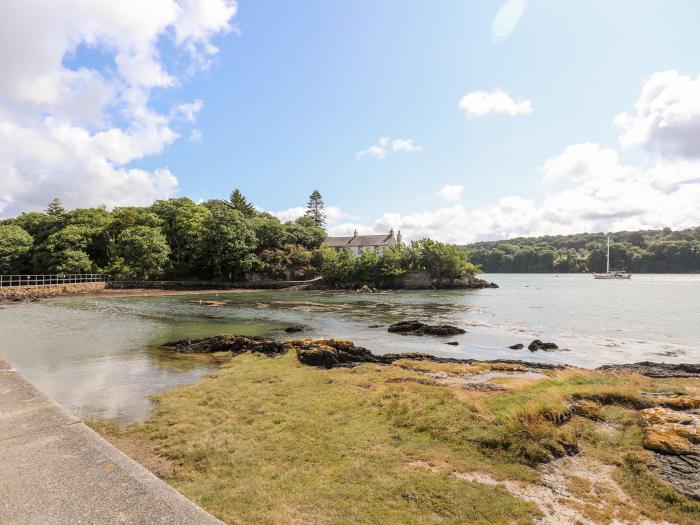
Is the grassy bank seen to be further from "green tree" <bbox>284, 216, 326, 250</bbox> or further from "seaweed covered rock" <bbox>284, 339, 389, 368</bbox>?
"green tree" <bbox>284, 216, 326, 250</bbox>

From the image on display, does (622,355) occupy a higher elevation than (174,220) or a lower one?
lower

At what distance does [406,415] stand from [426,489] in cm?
345

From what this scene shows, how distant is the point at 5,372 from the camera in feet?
37.4

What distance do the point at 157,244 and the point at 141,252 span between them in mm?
3339

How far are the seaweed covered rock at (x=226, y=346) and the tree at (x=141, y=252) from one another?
61488 mm

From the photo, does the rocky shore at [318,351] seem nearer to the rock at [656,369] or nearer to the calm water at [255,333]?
the calm water at [255,333]

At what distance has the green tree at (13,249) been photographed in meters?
78.4

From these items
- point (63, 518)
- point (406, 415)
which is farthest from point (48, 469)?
point (406, 415)

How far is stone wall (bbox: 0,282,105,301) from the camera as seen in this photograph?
179 ft

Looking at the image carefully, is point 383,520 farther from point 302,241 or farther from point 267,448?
point 302,241

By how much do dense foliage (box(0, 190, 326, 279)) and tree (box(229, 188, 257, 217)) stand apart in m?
12.1

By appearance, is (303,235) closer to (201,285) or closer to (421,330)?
(201,285)

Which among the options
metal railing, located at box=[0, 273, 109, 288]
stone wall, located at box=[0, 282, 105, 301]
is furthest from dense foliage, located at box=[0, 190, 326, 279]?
stone wall, located at box=[0, 282, 105, 301]

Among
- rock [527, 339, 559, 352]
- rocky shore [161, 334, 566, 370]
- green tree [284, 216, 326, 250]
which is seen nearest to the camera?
rocky shore [161, 334, 566, 370]
